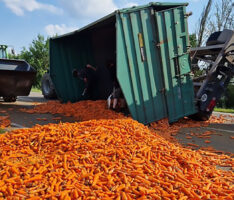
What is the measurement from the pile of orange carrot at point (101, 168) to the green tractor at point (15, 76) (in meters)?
4.44

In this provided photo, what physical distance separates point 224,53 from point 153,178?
4.97 metres

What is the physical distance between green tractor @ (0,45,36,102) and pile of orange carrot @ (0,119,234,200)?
4.44m

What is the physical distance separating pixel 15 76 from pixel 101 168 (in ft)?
20.2

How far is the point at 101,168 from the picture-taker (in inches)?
108

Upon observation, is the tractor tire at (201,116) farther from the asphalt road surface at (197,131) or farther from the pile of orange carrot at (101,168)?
the pile of orange carrot at (101,168)

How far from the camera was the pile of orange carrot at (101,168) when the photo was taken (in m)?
2.36

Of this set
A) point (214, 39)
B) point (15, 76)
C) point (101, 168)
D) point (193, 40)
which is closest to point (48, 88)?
point (15, 76)

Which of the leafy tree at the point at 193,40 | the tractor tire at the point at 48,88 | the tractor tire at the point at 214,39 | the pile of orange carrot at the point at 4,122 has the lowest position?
the pile of orange carrot at the point at 4,122

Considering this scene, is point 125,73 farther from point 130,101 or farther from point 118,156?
point 118,156

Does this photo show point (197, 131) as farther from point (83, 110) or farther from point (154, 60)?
point (83, 110)

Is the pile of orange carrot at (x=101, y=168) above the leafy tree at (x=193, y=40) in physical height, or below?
below

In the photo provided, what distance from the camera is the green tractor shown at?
300 inches

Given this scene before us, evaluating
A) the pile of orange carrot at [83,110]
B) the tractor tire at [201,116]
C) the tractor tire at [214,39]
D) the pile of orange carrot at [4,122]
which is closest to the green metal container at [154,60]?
the tractor tire at [201,116]

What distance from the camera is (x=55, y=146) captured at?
3256 mm
